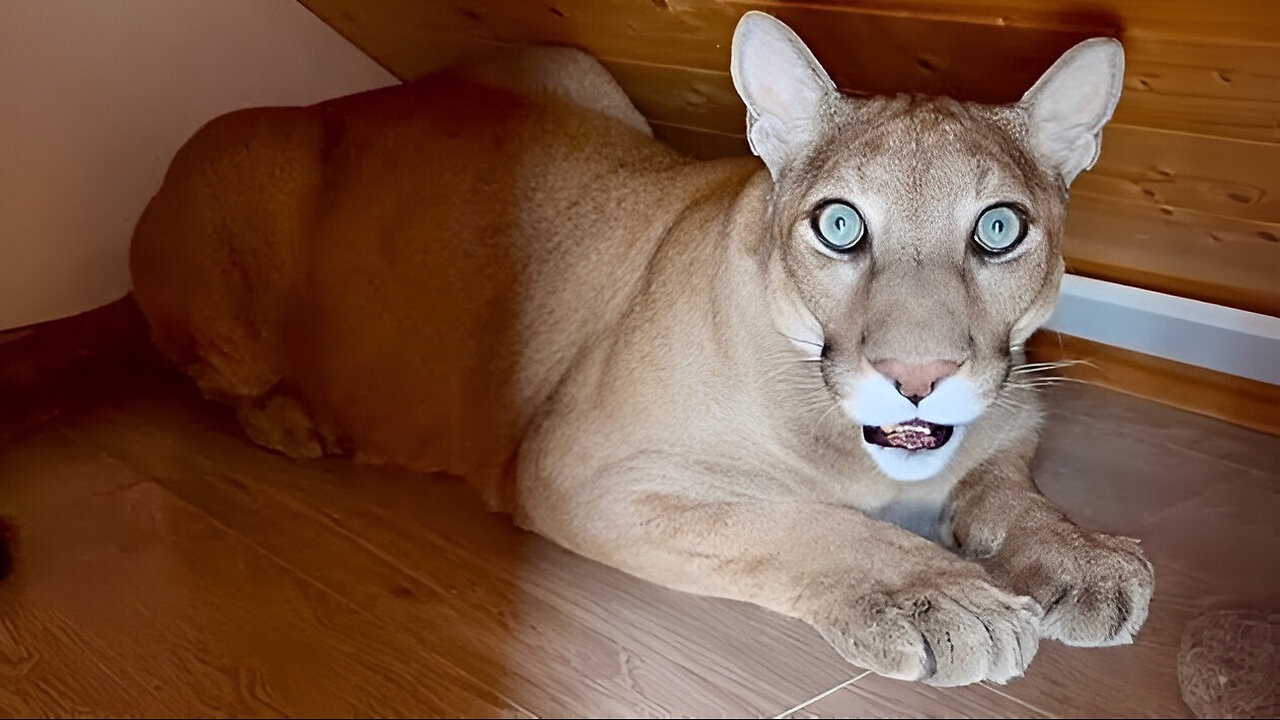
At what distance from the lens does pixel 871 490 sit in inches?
75.2

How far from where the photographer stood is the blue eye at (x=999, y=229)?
170 cm

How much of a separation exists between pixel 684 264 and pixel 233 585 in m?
0.90

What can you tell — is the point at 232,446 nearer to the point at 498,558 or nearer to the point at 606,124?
the point at 498,558

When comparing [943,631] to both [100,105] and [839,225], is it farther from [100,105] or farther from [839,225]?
[100,105]

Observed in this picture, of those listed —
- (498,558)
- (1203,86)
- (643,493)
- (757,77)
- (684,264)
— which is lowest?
(498,558)

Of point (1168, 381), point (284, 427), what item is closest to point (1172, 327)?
point (1168, 381)

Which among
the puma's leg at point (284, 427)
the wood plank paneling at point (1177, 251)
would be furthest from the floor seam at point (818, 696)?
the puma's leg at point (284, 427)

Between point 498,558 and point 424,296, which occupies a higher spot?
point 424,296

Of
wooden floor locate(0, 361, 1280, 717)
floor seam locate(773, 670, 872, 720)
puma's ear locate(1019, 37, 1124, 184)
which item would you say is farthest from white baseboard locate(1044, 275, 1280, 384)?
floor seam locate(773, 670, 872, 720)

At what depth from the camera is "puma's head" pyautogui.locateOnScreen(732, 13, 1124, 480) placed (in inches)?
64.8

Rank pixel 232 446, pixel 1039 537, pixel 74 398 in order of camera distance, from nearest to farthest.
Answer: pixel 1039 537 < pixel 232 446 < pixel 74 398

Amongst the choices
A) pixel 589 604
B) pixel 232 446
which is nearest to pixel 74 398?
pixel 232 446

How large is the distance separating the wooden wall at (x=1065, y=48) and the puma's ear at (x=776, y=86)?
0.75 feet

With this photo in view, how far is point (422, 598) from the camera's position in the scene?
194cm
